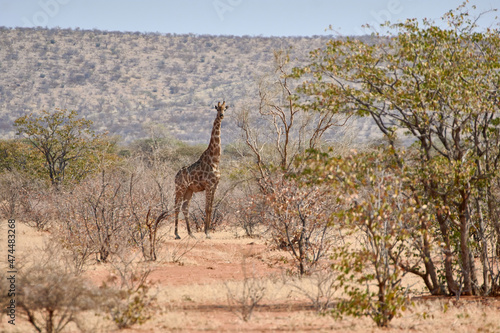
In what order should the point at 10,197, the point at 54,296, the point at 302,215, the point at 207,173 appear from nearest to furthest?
1. the point at 54,296
2. the point at 302,215
3. the point at 207,173
4. the point at 10,197

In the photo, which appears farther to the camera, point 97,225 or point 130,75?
point 130,75

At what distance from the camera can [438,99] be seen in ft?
27.3

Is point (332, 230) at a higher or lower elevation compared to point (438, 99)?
lower

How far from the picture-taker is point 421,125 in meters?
8.24

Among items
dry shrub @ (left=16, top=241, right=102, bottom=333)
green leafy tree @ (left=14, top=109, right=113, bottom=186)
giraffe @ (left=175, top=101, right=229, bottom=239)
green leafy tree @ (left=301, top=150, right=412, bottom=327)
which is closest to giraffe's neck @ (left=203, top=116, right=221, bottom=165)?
giraffe @ (left=175, top=101, right=229, bottom=239)

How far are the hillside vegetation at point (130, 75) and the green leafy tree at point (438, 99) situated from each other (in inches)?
1779

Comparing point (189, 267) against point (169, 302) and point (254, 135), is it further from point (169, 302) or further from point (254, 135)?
point (254, 135)

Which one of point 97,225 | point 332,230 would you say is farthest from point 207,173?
point 97,225

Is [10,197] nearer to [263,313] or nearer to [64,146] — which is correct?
[64,146]

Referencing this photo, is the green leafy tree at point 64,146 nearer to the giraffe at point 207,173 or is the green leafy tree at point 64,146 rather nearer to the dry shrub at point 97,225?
the giraffe at point 207,173

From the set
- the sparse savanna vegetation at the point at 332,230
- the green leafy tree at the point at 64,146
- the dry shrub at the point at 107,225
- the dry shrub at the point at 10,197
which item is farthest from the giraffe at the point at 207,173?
the green leafy tree at the point at 64,146

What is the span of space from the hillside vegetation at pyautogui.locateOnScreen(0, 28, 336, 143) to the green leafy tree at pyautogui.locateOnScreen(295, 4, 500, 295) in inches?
1779

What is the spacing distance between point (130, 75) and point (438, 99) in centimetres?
6496

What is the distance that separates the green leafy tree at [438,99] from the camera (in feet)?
26.8
